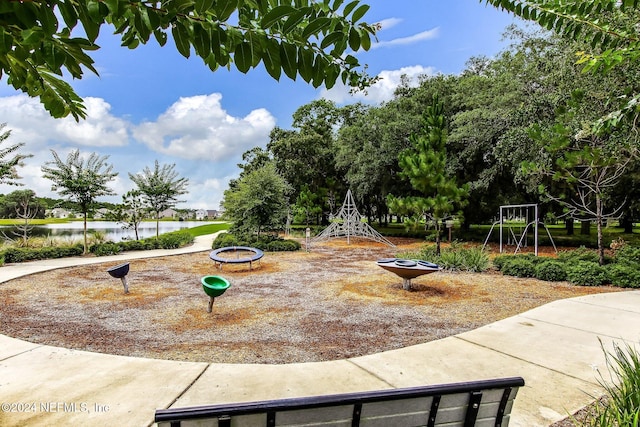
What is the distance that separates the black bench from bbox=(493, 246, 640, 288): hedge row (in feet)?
28.3

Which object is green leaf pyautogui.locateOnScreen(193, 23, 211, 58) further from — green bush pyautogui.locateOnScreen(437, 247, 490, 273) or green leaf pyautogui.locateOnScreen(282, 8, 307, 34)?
green bush pyautogui.locateOnScreen(437, 247, 490, 273)

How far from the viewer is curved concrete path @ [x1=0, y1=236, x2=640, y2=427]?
263 centimetres

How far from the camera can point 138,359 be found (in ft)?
11.9

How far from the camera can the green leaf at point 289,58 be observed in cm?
98

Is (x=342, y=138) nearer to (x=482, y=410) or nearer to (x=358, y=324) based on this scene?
(x=358, y=324)

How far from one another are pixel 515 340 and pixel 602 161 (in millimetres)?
7266

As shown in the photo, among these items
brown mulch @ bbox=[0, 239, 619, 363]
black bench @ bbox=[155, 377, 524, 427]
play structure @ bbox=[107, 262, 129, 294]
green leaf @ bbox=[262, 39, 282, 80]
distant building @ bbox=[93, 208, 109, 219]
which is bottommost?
brown mulch @ bbox=[0, 239, 619, 363]

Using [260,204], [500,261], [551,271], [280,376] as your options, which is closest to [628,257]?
[551,271]


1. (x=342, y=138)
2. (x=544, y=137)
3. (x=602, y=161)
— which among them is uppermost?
(x=342, y=138)

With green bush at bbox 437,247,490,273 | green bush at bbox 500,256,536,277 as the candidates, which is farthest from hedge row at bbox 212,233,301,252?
green bush at bbox 500,256,536,277

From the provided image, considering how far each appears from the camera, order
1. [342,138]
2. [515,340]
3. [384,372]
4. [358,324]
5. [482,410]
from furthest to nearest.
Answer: [342,138], [358,324], [515,340], [384,372], [482,410]

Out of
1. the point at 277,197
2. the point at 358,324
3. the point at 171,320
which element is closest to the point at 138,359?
the point at 171,320

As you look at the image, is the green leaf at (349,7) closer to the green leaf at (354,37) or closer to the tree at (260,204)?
the green leaf at (354,37)

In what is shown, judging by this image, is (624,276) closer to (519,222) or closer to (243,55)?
(243,55)
